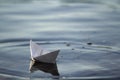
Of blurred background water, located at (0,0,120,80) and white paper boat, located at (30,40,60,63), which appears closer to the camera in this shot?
blurred background water, located at (0,0,120,80)

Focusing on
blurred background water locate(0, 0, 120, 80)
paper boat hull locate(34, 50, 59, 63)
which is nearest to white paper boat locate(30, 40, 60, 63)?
paper boat hull locate(34, 50, 59, 63)

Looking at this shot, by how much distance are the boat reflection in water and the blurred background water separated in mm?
99

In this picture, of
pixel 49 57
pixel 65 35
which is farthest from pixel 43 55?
pixel 65 35

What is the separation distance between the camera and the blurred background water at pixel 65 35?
679 centimetres

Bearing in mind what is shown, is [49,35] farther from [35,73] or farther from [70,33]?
[35,73]

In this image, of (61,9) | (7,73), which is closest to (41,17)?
(61,9)

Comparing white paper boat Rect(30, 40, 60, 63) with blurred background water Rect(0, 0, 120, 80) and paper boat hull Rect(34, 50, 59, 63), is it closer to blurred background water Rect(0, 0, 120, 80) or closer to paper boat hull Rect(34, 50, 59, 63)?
paper boat hull Rect(34, 50, 59, 63)

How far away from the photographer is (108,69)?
269 inches

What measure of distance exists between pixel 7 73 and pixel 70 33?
3320 millimetres

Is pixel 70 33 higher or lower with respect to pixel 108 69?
higher

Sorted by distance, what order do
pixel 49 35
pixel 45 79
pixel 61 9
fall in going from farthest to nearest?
pixel 61 9
pixel 49 35
pixel 45 79

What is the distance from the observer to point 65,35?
30.6 feet

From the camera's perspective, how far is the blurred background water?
22.3 ft

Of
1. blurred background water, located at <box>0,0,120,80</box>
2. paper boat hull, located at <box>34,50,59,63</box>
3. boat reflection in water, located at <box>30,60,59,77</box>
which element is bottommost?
boat reflection in water, located at <box>30,60,59,77</box>
